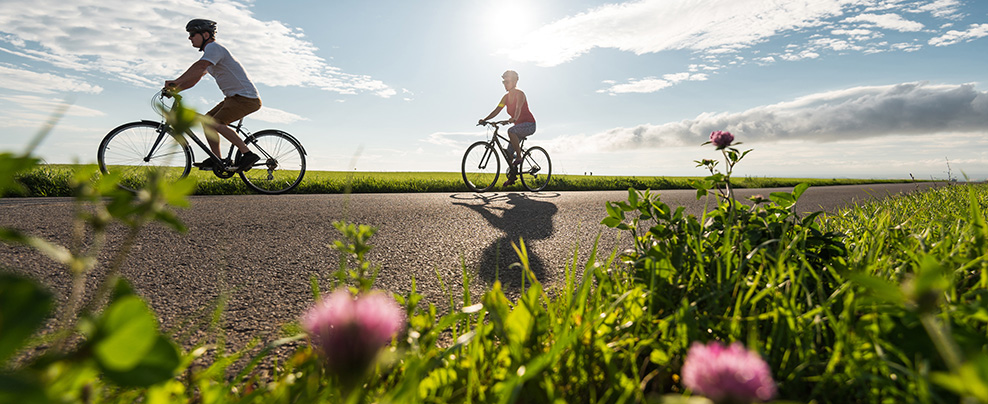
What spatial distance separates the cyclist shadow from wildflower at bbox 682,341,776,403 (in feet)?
3.39

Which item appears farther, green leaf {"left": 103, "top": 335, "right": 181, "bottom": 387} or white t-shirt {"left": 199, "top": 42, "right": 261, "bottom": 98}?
white t-shirt {"left": 199, "top": 42, "right": 261, "bottom": 98}

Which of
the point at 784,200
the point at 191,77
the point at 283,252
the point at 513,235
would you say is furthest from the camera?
the point at 191,77

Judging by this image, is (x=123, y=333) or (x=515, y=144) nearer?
(x=123, y=333)

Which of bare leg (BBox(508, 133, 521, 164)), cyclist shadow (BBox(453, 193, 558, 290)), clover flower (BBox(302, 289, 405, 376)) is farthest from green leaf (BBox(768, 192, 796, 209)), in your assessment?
bare leg (BBox(508, 133, 521, 164))

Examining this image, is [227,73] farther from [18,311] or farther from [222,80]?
[18,311]

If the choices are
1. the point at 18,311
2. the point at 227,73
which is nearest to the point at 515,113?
the point at 227,73

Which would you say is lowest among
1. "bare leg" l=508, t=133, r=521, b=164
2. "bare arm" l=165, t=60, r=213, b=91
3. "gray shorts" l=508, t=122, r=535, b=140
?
"bare leg" l=508, t=133, r=521, b=164

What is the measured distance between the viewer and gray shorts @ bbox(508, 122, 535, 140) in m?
9.59

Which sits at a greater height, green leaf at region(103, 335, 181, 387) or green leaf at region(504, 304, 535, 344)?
green leaf at region(103, 335, 181, 387)

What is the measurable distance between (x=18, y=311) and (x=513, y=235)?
3.38m

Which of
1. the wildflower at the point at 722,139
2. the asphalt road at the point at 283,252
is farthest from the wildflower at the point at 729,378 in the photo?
the wildflower at the point at 722,139

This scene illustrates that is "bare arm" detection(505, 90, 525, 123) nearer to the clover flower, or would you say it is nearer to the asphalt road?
the asphalt road

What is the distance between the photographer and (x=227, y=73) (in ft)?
22.0

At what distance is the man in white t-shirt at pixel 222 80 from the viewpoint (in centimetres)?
640
